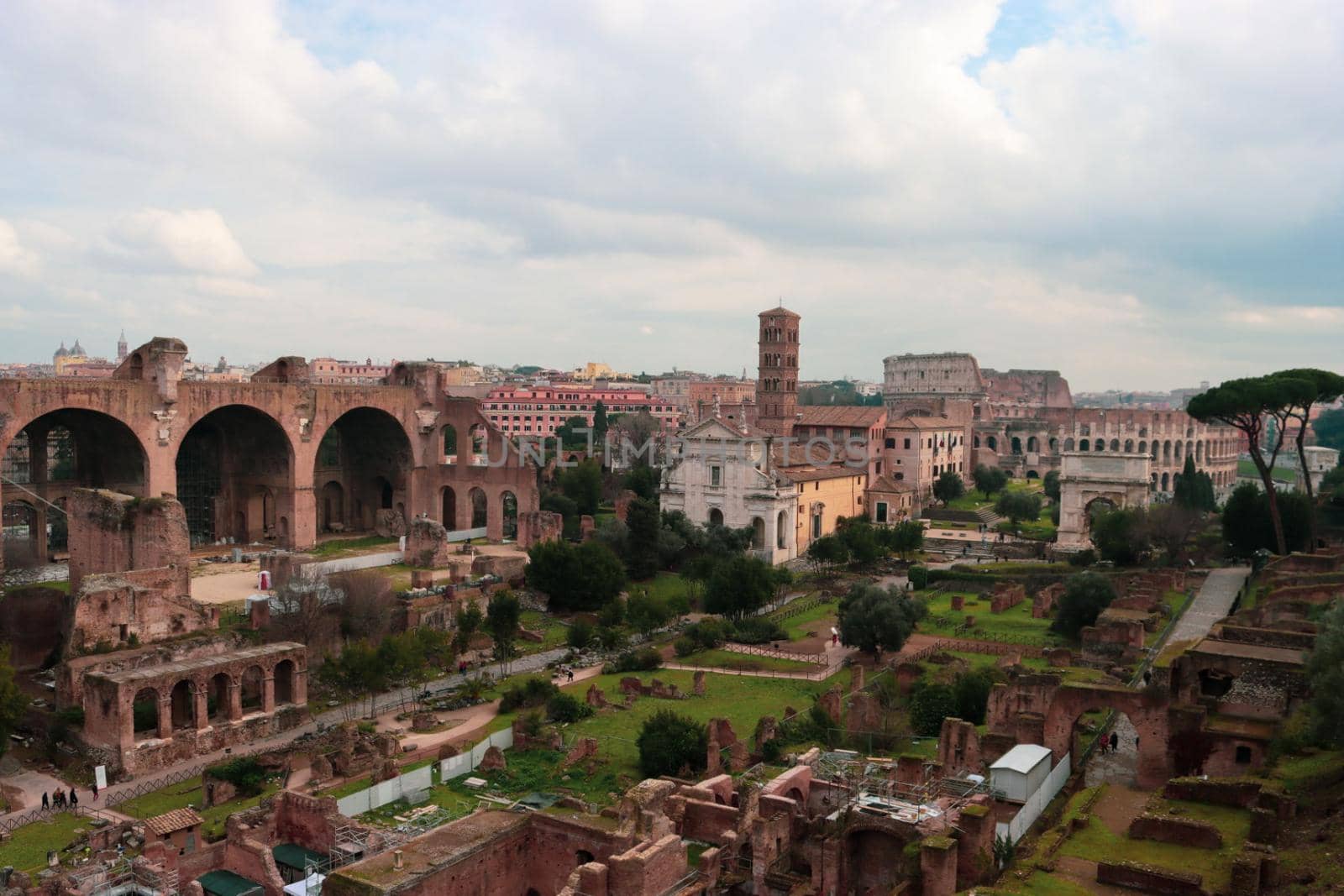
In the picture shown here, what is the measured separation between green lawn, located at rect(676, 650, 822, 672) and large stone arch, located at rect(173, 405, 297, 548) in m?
22.3

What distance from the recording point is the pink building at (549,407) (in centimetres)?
9356

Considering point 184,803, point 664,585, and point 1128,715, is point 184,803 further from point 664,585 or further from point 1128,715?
point 664,585

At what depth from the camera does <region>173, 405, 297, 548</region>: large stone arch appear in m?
46.7

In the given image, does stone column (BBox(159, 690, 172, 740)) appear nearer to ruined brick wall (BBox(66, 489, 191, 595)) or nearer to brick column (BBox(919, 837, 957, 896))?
ruined brick wall (BBox(66, 489, 191, 595))

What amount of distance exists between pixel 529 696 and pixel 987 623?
1648 centimetres

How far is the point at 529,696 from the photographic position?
1086 inches

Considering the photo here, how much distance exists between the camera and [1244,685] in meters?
21.2

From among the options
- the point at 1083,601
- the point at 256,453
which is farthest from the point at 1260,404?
the point at 256,453

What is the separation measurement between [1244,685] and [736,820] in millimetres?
11090

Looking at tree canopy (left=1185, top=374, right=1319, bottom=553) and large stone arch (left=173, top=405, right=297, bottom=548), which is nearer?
tree canopy (left=1185, top=374, right=1319, bottom=553)

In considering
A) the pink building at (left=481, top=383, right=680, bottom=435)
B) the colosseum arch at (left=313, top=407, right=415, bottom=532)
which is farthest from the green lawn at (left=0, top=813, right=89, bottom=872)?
the pink building at (left=481, top=383, right=680, bottom=435)

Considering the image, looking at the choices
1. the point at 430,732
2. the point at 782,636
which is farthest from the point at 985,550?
the point at 430,732

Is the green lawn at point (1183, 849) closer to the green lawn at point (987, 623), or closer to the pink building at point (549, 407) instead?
the green lawn at point (987, 623)

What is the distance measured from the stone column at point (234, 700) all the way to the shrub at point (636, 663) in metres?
10.0
